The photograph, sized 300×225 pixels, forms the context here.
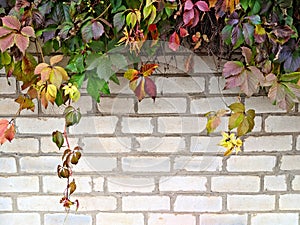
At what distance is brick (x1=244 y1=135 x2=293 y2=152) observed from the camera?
198 centimetres

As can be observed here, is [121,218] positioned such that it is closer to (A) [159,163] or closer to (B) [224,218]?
(A) [159,163]

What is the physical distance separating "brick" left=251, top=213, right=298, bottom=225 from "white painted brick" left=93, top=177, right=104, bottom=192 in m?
0.73

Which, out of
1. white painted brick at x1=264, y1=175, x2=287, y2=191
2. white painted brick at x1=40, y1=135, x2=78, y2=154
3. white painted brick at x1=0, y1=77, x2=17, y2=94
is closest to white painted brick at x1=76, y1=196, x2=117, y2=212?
white painted brick at x1=40, y1=135, x2=78, y2=154

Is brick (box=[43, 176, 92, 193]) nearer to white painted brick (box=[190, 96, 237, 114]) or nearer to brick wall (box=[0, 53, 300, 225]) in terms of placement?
brick wall (box=[0, 53, 300, 225])

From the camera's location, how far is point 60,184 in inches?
80.0

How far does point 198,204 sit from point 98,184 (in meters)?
0.48

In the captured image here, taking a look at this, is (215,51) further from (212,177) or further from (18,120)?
(18,120)

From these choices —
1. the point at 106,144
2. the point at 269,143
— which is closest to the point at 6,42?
the point at 106,144

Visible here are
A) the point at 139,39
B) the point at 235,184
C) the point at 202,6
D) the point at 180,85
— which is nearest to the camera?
the point at 202,6

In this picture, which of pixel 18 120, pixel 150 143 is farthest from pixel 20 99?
pixel 150 143

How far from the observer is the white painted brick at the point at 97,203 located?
2.05 m

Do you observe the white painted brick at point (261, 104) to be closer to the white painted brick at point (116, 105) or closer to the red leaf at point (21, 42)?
the white painted brick at point (116, 105)

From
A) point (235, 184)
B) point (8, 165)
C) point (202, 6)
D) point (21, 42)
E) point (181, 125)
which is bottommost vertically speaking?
point (235, 184)

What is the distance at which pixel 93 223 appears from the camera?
2.08 m
